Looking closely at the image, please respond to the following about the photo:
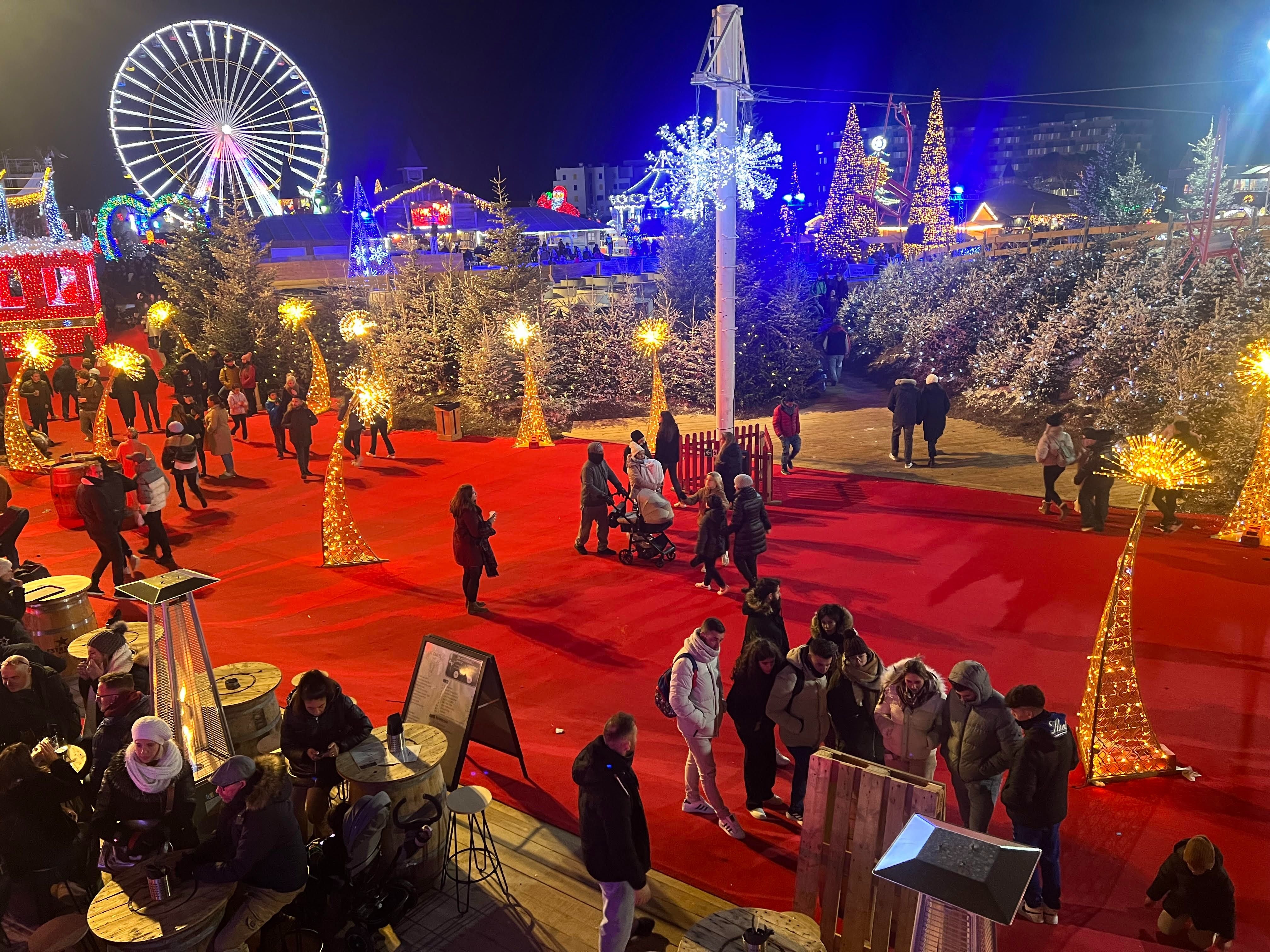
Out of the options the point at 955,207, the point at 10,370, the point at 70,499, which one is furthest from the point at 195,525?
the point at 955,207

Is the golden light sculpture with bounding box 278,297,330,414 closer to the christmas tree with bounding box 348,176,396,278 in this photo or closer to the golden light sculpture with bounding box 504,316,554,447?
the christmas tree with bounding box 348,176,396,278

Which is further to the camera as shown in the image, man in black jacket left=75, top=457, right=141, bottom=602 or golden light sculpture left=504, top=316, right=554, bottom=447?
golden light sculpture left=504, top=316, right=554, bottom=447

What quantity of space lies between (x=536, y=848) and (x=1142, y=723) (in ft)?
15.0

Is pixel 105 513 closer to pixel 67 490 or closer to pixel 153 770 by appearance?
pixel 67 490

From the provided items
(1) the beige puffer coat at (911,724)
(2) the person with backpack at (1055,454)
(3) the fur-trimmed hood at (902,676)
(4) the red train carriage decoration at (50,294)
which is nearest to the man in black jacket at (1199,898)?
(1) the beige puffer coat at (911,724)

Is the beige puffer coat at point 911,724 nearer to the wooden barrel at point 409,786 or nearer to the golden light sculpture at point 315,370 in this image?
the wooden barrel at point 409,786

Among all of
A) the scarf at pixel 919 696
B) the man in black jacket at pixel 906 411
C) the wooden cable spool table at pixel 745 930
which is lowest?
the wooden cable spool table at pixel 745 930

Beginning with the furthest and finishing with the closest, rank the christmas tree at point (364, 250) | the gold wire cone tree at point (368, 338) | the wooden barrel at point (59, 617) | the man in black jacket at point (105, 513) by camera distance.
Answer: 1. the christmas tree at point (364, 250)
2. the gold wire cone tree at point (368, 338)
3. the man in black jacket at point (105, 513)
4. the wooden barrel at point (59, 617)

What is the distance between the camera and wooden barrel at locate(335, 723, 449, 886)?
475 centimetres

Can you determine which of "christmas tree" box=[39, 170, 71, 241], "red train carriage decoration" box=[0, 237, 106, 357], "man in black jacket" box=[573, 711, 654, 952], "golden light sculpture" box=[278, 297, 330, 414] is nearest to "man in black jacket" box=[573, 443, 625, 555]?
"man in black jacket" box=[573, 711, 654, 952]

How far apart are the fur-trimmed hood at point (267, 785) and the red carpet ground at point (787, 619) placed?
2196 millimetres

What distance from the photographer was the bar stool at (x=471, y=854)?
501 centimetres

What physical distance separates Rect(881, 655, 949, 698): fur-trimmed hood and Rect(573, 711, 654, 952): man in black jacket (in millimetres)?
1723

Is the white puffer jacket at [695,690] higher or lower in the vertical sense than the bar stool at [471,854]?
higher
